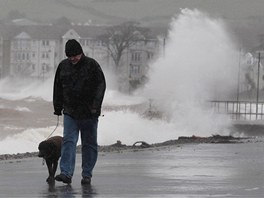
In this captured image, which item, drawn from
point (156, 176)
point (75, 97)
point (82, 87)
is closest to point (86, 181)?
point (75, 97)

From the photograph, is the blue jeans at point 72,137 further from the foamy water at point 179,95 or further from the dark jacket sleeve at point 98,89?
the foamy water at point 179,95

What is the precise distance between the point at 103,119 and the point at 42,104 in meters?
57.9

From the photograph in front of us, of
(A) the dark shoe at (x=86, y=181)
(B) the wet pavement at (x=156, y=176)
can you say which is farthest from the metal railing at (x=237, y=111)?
(A) the dark shoe at (x=86, y=181)

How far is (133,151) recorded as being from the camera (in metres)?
17.2

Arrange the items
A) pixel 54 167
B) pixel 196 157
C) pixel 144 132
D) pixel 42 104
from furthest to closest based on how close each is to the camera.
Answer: pixel 42 104 < pixel 144 132 < pixel 196 157 < pixel 54 167

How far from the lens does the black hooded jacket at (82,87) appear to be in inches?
414

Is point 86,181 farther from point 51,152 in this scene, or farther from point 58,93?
point 58,93

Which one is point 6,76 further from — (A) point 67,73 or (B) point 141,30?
(A) point 67,73

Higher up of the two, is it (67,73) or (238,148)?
(67,73)

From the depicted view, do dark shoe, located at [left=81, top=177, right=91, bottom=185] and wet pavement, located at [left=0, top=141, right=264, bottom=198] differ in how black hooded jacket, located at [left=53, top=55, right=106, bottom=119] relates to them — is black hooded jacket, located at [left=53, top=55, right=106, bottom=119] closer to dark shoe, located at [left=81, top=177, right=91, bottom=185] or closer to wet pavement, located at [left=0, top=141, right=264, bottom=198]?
dark shoe, located at [left=81, top=177, right=91, bottom=185]

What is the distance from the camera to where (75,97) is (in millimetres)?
10578

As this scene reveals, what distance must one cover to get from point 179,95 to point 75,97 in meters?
37.0

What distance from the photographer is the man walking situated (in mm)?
10516

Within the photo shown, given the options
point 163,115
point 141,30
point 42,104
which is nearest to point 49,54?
point 141,30
